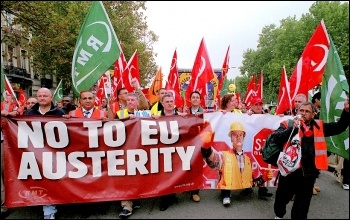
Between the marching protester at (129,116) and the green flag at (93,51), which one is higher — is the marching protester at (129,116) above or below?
below

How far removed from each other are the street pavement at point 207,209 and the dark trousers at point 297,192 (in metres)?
0.35

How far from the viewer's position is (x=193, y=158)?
489cm

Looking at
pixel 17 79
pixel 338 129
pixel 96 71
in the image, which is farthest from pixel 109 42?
pixel 17 79

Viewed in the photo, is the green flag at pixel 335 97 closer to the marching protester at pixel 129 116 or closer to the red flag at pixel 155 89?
the marching protester at pixel 129 116

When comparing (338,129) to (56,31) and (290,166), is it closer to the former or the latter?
(290,166)

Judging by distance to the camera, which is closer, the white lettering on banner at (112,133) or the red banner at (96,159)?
the red banner at (96,159)

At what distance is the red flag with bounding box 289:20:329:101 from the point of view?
5773 millimetres

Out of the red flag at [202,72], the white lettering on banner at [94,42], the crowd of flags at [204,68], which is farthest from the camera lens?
the red flag at [202,72]

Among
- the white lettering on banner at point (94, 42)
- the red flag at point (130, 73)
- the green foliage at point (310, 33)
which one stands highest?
the green foliage at point (310, 33)

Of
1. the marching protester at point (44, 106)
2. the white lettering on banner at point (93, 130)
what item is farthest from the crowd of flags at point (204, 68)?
the white lettering on banner at point (93, 130)

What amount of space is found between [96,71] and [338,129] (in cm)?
372

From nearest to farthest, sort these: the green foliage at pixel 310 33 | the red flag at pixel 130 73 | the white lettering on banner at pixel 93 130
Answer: the white lettering on banner at pixel 93 130 → the red flag at pixel 130 73 → the green foliage at pixel 310 33

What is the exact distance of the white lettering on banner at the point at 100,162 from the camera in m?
4.31

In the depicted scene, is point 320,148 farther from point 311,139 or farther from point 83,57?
point 83,57
